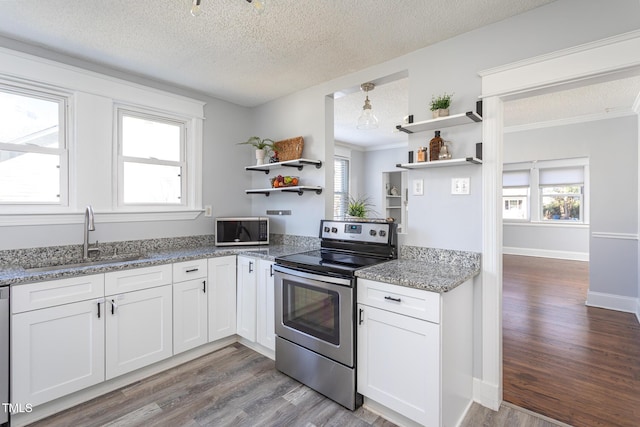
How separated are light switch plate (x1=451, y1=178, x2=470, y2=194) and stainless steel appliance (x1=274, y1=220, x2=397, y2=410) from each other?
19.3 inches

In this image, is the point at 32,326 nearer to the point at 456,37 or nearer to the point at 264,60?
the point at 264,60

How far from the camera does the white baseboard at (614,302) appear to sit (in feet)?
11.8

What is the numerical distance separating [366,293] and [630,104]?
14.5 feet

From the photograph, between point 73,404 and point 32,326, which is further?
point 73,404

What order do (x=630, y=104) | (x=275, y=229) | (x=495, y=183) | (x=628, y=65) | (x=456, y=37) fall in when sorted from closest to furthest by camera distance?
1. (x=628, y=65)
2. (x=495, y=183)
3. (x=456, y=37)
4. (x=275, y=229)
5. (x=630, y=104)

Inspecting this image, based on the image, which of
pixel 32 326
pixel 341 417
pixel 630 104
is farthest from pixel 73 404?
pixel 630 104

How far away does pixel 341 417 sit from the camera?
188cm

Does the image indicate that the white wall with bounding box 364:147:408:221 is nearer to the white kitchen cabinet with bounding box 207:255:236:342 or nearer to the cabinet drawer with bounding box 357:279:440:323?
the white kitchen cabinet with bounding box 207:255:236:342

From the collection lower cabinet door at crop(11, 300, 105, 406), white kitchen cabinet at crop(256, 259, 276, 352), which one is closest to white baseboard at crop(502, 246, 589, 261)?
white kitchen cabinet at crop(256, 259, 276, 352)

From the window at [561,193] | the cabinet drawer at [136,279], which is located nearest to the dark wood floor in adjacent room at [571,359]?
the cabinet drawer at [136,279]

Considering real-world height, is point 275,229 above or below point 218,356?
above

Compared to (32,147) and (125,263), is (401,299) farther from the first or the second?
(32,147)

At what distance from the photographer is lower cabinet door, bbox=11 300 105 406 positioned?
70.1 inches

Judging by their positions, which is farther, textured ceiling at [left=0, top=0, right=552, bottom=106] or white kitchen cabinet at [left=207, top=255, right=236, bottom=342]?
white kitchen cabinet at [left=207, top=255, right=236, bottom=342]
